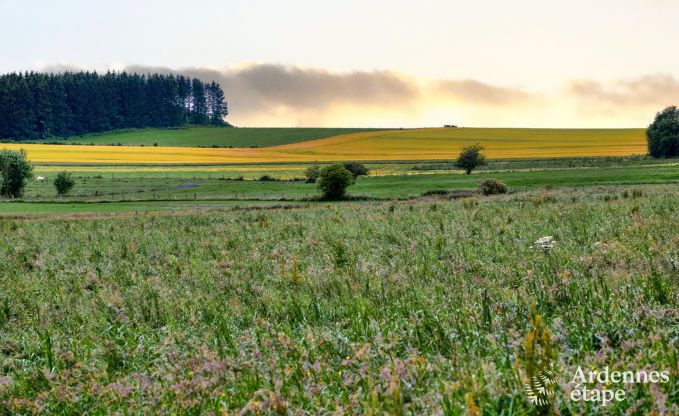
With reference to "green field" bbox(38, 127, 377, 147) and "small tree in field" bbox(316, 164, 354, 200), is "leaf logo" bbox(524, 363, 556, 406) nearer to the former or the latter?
"small tree in field" bbox(316, 164, 354, 200)

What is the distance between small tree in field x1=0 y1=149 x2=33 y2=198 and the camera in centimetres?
8750

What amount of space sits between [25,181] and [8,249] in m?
83.7

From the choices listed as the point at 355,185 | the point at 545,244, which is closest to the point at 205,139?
the point at 355,185

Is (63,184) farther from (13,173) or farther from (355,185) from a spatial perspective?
(355,185)

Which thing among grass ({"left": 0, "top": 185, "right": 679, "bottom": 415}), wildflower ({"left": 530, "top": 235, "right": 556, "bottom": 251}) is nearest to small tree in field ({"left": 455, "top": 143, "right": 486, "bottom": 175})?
grass ({"left": 0, "top": 185, "right": 679, "bottom": 415})

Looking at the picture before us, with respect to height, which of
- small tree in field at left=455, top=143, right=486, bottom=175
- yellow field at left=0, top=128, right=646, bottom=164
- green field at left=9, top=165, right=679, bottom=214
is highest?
yellow field at left=0, top=128, right=646, bottom=164

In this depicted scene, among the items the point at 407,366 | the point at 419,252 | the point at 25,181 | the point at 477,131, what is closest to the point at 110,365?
the point at 407,366

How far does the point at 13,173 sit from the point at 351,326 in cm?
9412

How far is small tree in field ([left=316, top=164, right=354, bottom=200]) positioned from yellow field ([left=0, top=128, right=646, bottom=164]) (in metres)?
58.4

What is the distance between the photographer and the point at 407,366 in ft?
15.8

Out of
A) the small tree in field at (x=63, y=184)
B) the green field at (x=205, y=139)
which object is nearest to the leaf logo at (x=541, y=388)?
the small tree in field at (x=63, y=184)

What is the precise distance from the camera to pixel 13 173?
292 ft

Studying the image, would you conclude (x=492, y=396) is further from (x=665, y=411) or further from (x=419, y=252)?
(x=419, y=252)

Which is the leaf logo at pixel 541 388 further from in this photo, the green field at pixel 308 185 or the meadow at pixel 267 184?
the green field at pixel 308 185
